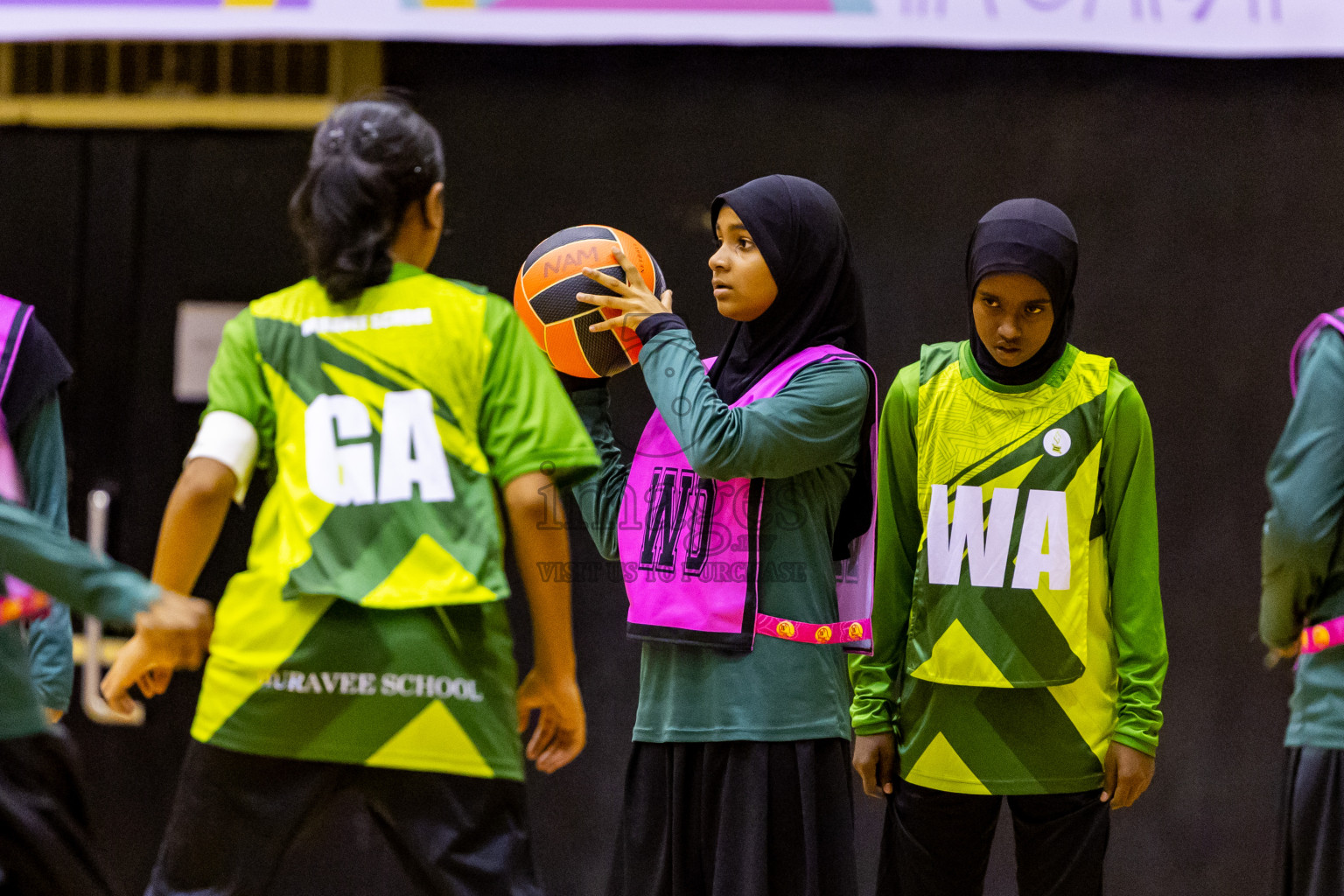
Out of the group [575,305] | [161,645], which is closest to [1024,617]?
[575,305]

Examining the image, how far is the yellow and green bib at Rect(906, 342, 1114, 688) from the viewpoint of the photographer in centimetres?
297

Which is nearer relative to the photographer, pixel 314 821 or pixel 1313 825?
pixel 314 821

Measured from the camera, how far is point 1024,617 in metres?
2.97

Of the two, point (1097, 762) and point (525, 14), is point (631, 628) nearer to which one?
point (1097, 762)

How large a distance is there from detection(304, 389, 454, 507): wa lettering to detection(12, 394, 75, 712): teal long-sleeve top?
964 millimetres

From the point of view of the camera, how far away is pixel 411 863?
2.37 m

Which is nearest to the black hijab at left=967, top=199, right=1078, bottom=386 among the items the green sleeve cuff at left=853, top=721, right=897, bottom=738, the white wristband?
the green sleeve cuff at left=853, top=721, right=897, bottom=738

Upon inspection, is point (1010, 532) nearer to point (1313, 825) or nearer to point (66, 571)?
point (1313, 825)

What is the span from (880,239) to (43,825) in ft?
11.2

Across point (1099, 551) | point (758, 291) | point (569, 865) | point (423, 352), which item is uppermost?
point (758, 291)

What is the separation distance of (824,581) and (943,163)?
234 cm

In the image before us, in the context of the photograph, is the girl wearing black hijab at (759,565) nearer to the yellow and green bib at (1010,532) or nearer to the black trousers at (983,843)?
the yellow and green bib at (1010,532)

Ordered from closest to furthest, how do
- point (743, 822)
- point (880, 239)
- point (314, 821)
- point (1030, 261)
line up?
point (314, 821)
point (743, 822)
point (1030, 261)
point (880, 239)

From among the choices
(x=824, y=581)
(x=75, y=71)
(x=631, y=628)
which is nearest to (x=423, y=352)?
(x=631, y=628)
